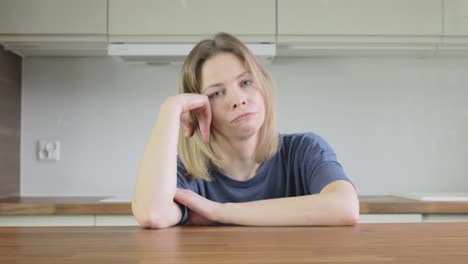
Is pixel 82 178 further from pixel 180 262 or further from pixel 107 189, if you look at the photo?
pixel 180 262

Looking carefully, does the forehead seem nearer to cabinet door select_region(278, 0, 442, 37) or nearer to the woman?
the woman

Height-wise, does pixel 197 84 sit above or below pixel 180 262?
above

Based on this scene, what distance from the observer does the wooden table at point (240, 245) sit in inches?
24.2

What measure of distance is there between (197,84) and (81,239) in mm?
741

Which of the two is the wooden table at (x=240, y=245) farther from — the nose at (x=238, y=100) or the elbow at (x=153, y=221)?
the nose at (x=238, y=100)

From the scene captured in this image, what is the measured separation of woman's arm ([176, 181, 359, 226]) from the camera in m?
1.10

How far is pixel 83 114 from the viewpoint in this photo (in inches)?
105

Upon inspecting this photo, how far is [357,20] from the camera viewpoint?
7.66 ft

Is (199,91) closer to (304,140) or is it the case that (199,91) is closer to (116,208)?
(304,140)

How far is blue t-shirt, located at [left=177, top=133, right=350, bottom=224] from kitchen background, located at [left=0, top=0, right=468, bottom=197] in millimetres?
1153

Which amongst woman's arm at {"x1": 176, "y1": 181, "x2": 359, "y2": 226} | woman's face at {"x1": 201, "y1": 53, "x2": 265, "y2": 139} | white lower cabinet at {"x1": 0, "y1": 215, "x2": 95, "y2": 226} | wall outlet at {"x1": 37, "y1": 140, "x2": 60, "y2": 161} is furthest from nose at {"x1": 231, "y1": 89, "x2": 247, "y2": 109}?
wall outlet at {"x1": 37, "y1": 140, "x2": 60, "y2": 161}

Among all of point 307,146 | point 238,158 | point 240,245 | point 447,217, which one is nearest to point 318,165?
point 307,146

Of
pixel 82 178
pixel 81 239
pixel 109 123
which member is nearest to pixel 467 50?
pixel 109 123

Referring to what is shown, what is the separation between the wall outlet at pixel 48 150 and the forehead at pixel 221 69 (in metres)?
1.42
